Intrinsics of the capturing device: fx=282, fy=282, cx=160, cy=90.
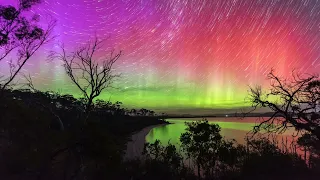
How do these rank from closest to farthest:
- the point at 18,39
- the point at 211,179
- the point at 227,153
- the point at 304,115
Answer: the point at 304,115 < the point at 211,179 < the point at 18,39 < the point at 227,153

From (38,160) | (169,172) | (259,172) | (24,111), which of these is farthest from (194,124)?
(24,111)

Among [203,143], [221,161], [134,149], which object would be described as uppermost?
[203,143]

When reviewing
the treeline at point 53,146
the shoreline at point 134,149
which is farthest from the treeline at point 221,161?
the shoreline at point 134,149

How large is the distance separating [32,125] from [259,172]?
53.7 ft

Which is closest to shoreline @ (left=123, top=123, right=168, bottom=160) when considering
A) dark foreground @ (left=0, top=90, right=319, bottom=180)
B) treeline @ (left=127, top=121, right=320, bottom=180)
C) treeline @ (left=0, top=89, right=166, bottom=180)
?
treeline @ (left=127, top=121, right=320, bottom=180)

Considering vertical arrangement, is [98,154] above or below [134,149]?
above

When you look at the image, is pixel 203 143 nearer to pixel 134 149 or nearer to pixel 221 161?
pixel 221 161

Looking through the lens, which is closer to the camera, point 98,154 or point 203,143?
point 98,154

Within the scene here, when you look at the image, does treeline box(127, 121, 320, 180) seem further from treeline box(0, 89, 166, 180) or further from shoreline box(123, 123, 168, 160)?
shoreline box(123, 123, 168, 160)

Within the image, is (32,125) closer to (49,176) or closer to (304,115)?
(49,176)

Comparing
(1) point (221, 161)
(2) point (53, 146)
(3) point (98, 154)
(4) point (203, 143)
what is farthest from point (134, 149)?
(3) point (98, 154)

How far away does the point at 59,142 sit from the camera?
16.5 m

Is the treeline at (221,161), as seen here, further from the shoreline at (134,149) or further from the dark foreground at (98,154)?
the shoreline at (134,149)

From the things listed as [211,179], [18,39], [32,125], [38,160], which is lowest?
[211,179]
